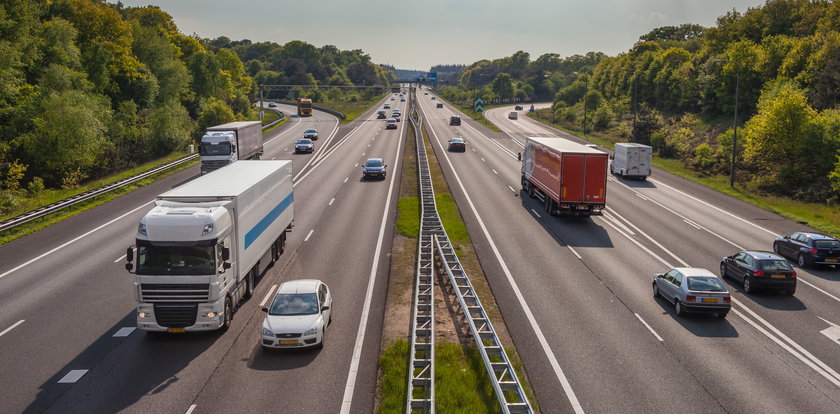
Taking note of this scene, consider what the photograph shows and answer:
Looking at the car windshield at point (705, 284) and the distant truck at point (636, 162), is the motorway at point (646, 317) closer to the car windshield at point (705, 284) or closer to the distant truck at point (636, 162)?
the car windshield at point (705, 284)

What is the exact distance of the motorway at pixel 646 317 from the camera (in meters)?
15.0

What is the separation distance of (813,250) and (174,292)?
26353 mm

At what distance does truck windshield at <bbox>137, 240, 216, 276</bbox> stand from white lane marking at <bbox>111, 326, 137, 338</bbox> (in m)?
2.75

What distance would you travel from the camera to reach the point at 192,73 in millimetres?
87250

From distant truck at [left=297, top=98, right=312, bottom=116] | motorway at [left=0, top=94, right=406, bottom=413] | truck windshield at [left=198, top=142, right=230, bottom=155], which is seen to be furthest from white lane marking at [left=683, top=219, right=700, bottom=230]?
distant truck at [left=297, top=98, right=312, bottom=116]

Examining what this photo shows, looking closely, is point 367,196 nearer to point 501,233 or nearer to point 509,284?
point 501,233

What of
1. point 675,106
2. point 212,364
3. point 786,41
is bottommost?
point 212,364

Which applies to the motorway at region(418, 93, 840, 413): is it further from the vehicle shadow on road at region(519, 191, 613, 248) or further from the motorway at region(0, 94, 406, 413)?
the motorway at region(0, 94, 406, 413)

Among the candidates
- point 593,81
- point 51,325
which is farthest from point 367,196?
point 593,81

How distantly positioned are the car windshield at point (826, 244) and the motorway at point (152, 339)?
63.8 ft

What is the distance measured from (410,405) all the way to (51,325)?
43.1 feet

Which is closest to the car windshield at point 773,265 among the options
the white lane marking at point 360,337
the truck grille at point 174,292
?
the white lane marking at point 360,337

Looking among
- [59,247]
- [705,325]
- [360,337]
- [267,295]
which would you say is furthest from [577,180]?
[59,247]

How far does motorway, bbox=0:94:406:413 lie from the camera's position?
1438cm
